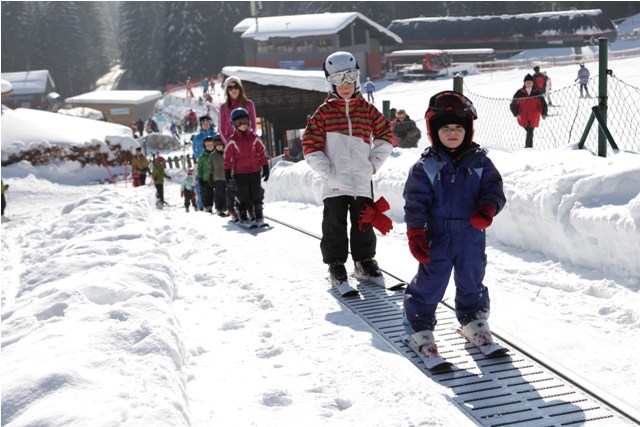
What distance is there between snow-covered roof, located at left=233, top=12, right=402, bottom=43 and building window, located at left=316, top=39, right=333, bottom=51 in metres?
1.23

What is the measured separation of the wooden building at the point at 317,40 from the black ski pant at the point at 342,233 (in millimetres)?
46739

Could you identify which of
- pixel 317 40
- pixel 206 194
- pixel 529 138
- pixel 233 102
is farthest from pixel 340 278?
pixel 317 40

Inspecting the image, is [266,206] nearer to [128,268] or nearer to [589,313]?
[128,268]

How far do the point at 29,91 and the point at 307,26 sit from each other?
30.8m

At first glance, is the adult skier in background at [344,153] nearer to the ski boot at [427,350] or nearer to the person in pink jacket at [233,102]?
the ski boot at [427,350]

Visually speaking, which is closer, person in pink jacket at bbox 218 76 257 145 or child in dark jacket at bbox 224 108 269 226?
child in dark jacket at bbox 224 108 269 226

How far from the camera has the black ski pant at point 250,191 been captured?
9023mm

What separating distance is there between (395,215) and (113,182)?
23.7 metres

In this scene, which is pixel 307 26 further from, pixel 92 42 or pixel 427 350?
pixel 92 42

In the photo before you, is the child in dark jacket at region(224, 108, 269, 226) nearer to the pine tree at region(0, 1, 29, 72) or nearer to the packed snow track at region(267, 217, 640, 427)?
the packed snow track at region(267, 217, 640, 427)

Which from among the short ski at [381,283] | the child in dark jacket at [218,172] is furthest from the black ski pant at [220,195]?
the short ski at [381,283]

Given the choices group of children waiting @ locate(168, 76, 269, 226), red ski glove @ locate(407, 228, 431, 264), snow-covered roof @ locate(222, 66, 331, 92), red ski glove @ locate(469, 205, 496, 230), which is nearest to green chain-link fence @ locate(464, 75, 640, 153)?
group of children waiting @ locate(168, 76, 269, 226)

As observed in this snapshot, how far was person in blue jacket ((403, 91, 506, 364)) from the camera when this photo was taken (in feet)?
12.7

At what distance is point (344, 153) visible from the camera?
17.9ft
